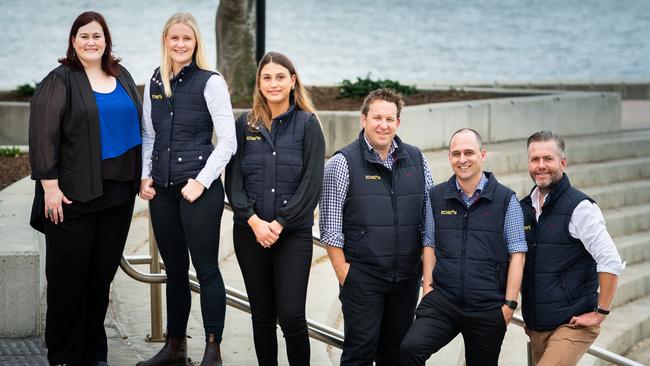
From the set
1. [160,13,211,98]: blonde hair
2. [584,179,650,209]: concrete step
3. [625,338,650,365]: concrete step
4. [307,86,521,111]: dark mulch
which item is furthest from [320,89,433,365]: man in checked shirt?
[307,86,521,111]: dark mulch

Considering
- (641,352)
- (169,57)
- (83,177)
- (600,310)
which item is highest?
(169,57)

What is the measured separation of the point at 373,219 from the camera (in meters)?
6.00

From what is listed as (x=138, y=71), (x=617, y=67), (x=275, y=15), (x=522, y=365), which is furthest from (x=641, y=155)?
(x=275, y=15)

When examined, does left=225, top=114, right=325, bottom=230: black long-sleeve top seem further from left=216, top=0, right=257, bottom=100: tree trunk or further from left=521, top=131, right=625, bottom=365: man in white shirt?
left=216, top=0, right=257, bottom=100: tree trunk

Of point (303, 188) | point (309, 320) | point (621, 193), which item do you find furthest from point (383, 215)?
point (621, 193)

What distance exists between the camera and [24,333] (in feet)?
22.5

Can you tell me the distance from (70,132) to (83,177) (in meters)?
0.23

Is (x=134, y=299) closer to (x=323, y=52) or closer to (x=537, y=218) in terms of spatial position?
(x=537, y=218)

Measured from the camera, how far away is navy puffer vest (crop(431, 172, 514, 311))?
5891 mm

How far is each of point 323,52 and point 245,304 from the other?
63404mm

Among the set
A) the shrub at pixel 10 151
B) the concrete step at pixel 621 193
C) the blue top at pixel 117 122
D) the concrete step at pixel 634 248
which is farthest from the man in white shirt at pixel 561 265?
the shrub at pixel 10 151

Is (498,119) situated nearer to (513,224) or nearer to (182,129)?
(513,224)

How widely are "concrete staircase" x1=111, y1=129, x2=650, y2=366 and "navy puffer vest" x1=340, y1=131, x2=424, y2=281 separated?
1.23 meters

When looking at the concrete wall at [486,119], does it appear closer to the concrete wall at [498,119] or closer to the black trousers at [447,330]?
the concrete wall at [498,119]
